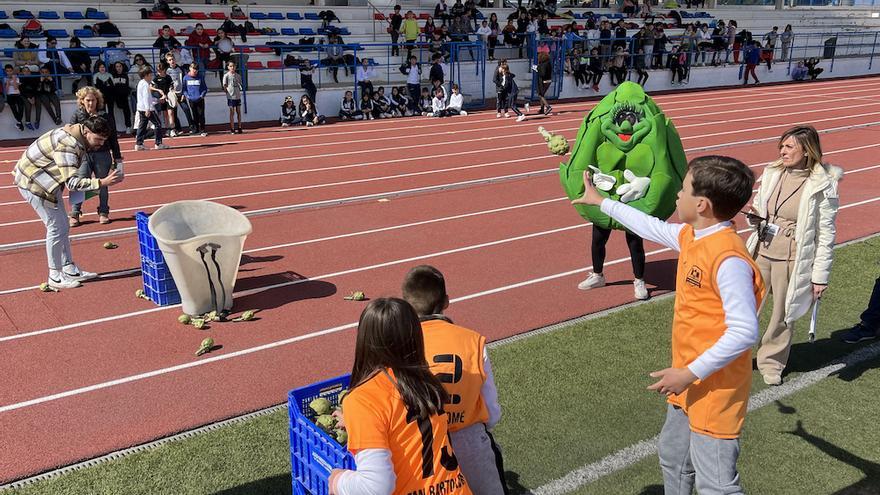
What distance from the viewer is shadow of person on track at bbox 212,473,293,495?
14.4ft

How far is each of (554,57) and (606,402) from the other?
2257 cm

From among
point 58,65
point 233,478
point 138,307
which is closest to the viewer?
point 233,478

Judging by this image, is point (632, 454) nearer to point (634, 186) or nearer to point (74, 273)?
point (634, 186)

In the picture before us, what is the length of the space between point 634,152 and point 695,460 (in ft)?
13.6

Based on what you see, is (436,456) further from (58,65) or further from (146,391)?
(58,65)

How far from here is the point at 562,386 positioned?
5691mm

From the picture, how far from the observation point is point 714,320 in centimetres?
329

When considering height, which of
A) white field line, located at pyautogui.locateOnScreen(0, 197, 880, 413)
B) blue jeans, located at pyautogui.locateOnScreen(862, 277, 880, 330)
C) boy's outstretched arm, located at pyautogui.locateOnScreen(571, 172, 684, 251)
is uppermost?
boy's outstretched arm, located at pyautogui.locateOnScreen(571, 172, 684, 251)

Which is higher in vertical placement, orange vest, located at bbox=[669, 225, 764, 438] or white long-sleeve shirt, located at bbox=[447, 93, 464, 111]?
orange vest, located at bbox=[669, 225, 764, 438]

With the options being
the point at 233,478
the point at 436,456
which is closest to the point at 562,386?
the point at 233,478

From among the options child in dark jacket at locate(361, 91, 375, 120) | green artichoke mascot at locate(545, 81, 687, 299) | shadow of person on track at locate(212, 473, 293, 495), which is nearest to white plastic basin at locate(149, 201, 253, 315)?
shadow of person on track at locate(212, 473, 293, 495)

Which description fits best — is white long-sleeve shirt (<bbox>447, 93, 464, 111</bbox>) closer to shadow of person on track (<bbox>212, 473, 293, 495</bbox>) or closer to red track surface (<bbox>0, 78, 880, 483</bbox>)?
red track surface (<bbox>0, 78, 880, 483</bbox>)

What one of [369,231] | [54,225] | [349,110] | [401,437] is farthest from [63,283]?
[349,110]

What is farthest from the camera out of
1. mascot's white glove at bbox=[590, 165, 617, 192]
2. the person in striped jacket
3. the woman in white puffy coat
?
the person in striped jacket
